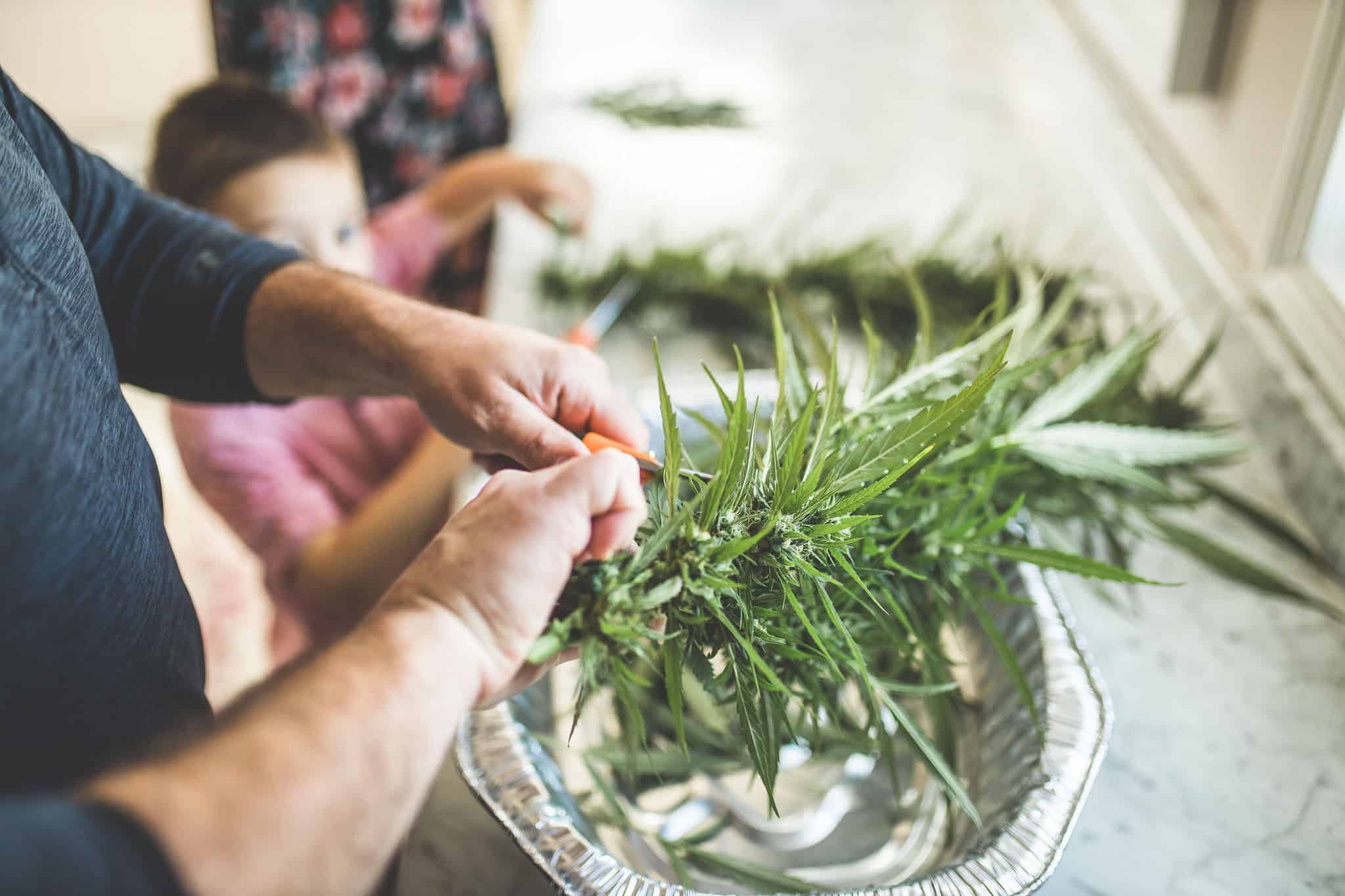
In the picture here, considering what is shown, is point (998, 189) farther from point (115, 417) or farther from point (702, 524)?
point (115, 417)

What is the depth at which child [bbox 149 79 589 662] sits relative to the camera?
2.79 feet

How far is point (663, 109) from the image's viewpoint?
1.27 metres

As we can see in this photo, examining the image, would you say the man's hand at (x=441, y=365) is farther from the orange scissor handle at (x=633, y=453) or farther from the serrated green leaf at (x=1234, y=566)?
the serrated green leaf at (x=1234, y=566)

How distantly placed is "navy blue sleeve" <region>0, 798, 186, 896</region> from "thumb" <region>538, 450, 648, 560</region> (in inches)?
7.0

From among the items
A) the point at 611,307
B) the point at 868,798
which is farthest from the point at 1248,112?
the point at 868,798

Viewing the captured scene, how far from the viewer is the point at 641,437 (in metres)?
0.52

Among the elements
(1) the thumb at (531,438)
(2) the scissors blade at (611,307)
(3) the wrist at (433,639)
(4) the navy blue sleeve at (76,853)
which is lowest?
(2) the scissors blade at (611,307)

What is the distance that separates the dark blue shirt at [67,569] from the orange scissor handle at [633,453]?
217mm

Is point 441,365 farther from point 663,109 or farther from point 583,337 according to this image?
point 663,109

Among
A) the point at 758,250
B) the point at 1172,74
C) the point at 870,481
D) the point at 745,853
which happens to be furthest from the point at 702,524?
the point at 1172,74

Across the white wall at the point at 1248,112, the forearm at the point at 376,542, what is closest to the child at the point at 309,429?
the forearm at the point at 376,542

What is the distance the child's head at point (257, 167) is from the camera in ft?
3.15

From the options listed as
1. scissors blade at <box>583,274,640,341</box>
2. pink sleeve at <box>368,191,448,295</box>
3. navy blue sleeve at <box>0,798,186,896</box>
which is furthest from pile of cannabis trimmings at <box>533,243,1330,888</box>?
pink sleeve at <box>368,191,448,295</box>

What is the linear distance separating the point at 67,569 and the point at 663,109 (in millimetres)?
1087
